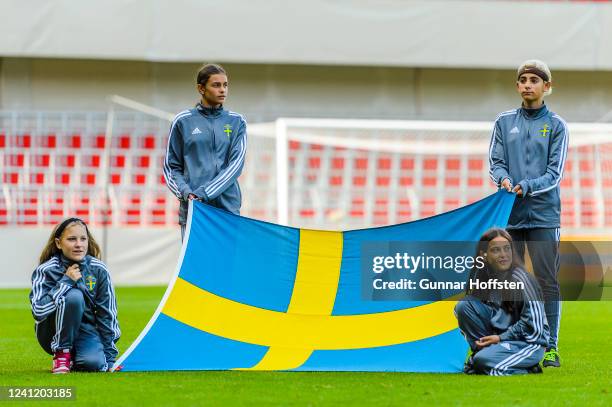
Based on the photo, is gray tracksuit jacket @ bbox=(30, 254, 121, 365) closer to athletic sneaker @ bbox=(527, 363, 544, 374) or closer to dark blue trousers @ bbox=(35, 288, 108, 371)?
dark blue trousers @ bbox=(35, 288, 108, 371)

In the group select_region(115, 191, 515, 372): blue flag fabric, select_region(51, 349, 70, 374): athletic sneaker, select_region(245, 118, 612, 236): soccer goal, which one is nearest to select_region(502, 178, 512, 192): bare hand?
select_region(115, 191, 515, 372): blue flag fabric

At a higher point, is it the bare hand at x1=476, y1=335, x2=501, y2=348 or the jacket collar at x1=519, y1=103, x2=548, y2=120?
the jacket collar at x1=519, y1=103, x2=548, y2=120

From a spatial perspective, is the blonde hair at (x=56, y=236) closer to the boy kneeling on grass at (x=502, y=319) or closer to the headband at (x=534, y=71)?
the boy kneeling on grass at (x=502, y=319)

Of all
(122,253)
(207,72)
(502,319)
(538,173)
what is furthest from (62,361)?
(122,253)

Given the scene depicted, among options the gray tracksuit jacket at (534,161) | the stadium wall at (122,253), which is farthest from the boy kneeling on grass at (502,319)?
the stadium wall at (122,253)

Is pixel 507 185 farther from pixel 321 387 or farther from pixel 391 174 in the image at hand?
pixel 391 174

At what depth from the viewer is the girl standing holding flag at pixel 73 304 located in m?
5.30

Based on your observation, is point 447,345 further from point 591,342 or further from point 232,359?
point 591,342

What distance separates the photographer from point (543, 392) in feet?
15.4

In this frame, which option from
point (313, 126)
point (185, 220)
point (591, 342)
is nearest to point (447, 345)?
point (185, 220)

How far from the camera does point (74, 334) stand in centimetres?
532

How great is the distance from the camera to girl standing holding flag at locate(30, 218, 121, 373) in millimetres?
5301

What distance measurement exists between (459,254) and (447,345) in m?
0.43

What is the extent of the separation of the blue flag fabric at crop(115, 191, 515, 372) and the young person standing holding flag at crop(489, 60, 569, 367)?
302 millimetres
